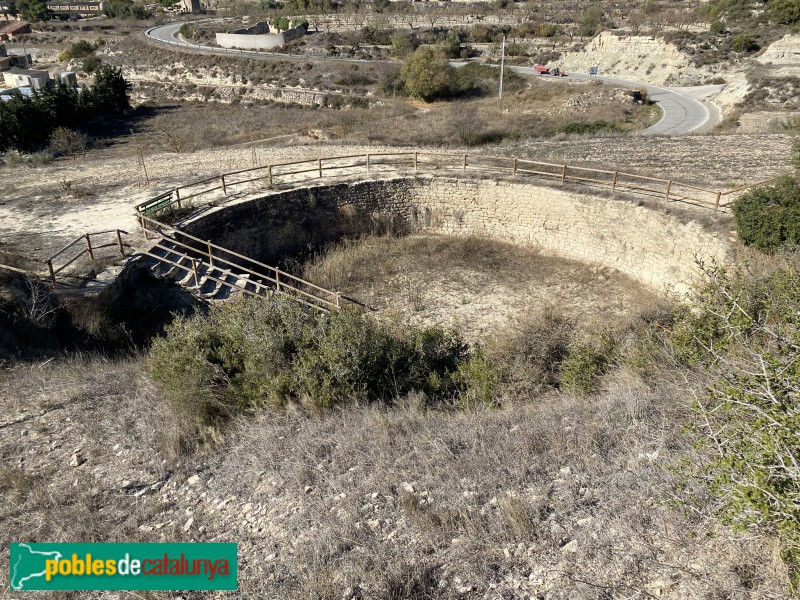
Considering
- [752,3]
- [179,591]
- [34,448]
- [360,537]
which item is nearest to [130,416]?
[34,448]

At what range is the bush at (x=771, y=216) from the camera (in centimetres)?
1270

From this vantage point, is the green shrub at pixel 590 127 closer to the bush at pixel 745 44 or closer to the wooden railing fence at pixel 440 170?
the wooden railing fence at pixel 440 170

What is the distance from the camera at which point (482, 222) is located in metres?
18.5

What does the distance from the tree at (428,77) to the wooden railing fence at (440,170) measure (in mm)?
20249

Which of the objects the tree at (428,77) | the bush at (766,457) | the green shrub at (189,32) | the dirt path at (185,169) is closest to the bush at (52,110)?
the dirt path at (185,169)

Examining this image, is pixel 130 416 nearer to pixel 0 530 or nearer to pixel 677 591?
pixel 0 530

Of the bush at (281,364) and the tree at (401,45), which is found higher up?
the tree at (401,45)

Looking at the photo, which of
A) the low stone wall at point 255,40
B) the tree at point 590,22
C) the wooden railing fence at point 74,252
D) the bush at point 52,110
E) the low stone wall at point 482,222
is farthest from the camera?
the low stone wall at point 255,40

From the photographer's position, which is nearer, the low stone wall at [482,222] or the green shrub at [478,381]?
the green shrub at [478,381]

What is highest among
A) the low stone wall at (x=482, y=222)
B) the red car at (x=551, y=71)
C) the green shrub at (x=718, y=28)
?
the green shrub at (x=718, y=28)

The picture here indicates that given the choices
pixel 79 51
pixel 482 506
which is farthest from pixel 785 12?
pixel 79 51

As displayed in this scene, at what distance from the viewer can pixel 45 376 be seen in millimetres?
8906

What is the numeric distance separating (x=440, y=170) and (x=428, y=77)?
74.4 ft

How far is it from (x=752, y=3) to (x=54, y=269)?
64.3m
